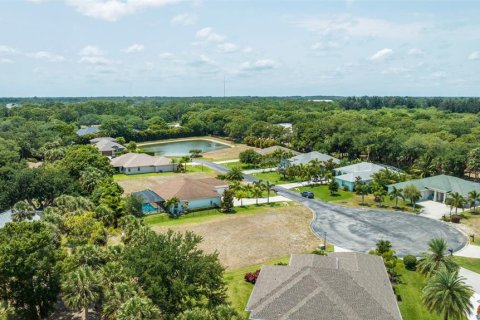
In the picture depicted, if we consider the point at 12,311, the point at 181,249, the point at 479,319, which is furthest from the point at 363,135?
the point at 12,311

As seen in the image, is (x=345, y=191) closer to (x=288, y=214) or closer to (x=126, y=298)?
(x=288, y=214)

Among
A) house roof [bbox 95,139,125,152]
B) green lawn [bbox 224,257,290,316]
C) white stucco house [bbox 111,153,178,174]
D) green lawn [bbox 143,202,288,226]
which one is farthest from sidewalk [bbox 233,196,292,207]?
house roof [bbox 95,139,125,152]

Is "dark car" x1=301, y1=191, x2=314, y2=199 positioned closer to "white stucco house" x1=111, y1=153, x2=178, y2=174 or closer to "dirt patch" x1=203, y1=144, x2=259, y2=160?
"white stucco house" x1=111, y1=153, x2=178, y2=174

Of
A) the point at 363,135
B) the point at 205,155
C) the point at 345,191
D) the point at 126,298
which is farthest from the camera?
the point at 205,155

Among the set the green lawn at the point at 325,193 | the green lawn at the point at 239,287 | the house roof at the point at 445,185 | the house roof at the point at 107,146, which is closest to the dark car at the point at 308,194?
the green lawn at the point at 325,193

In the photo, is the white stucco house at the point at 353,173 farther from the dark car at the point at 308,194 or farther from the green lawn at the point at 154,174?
the green lawn at the point at 154,174

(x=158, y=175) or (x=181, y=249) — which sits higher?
(x=181, y=249)
